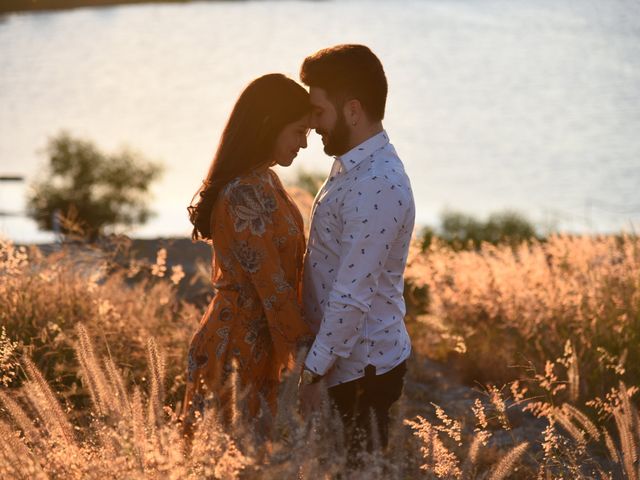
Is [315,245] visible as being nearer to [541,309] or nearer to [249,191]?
[249,191]

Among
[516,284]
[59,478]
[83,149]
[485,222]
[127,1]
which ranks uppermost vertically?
[127,1]

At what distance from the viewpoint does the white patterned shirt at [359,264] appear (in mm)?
3637

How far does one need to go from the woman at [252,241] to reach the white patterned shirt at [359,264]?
124mm

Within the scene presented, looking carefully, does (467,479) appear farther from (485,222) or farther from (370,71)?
(485,222)

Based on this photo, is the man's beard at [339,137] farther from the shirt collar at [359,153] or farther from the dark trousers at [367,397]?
the dark trousers at [367,397]

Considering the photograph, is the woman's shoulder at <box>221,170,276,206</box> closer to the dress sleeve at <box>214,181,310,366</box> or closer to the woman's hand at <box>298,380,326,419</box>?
the dress sleeve at <box>214,181,310,366</box>

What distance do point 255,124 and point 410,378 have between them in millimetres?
3801

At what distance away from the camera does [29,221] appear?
1471cm

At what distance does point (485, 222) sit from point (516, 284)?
7560 mm

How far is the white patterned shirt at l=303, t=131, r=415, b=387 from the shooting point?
364 cm

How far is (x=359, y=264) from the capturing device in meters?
3.63

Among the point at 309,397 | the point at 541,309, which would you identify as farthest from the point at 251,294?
the point at 541,309

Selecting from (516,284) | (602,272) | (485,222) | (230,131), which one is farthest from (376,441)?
(485,222)

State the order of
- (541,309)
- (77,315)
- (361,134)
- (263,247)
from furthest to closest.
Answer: (541,309)
(77,315)
(361,134)
(263,247)
